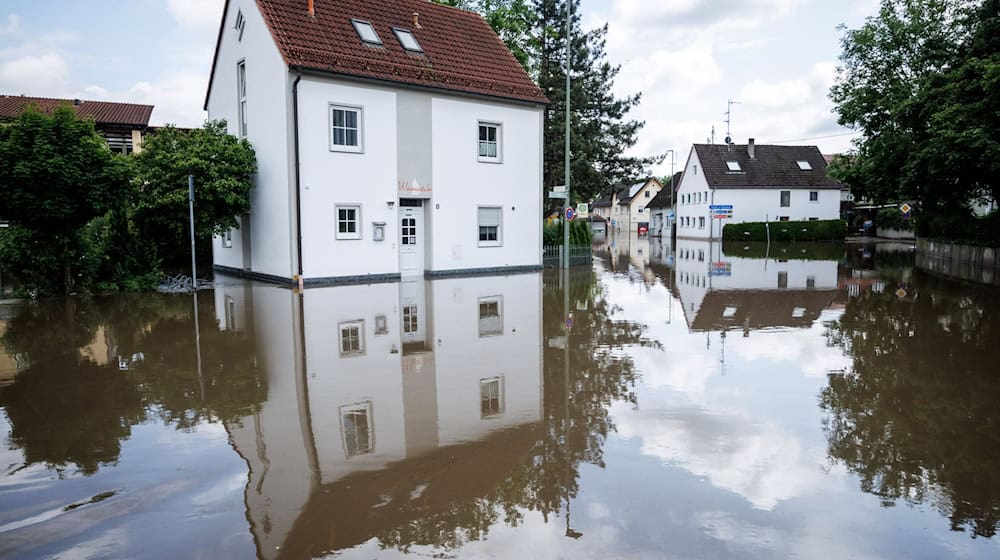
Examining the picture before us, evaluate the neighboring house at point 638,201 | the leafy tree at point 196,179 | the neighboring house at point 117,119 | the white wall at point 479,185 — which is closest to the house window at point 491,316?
the white wall at point 479,185

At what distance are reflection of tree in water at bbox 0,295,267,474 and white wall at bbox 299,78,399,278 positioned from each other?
21.0 feet

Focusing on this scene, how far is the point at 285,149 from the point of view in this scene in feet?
63.3

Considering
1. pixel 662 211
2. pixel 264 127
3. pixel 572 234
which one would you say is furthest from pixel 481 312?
pixel 662 211

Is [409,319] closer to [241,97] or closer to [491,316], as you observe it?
[491,316]

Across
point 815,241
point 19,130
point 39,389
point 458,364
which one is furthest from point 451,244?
point 815,241

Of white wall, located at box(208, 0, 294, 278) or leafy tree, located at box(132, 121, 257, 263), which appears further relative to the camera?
white wall, located at box(208, 0, 294, 278)

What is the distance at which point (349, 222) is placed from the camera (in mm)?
20469

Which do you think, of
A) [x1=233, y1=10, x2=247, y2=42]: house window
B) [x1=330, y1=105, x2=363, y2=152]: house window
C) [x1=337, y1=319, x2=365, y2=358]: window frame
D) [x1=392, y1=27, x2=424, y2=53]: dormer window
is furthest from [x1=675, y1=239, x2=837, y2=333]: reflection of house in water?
[x1=233, y1=10, x2=247, y2=42]: house window

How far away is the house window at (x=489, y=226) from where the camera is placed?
77.2ft

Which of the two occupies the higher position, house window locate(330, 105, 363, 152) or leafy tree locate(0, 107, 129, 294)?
house window locate(330, 105, 363, 152)

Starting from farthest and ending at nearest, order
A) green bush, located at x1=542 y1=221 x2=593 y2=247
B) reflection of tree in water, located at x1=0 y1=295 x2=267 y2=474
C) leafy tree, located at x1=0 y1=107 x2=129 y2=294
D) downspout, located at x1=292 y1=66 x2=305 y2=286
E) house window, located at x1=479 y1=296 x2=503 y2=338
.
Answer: green bush, located at x1=542 y1=221 x2=593 y2=247, downspout, located at x1=292 y1=66 x2=305 y2=286, leafy tree, located at x1=0 y1=107 x2=129 y2=294, house window, located at x1=479 y1=296 x2=503 y2=338, reflection of tree in water, located at x1=0 y1=295 x2=267 y2=474

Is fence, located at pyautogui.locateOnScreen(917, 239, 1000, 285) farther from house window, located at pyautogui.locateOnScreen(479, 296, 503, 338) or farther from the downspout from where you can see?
the downspout

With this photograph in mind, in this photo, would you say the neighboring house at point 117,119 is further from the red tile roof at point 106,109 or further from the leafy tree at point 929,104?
the leafy tree at point 929,104

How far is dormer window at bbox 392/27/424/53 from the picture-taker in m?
22.3
